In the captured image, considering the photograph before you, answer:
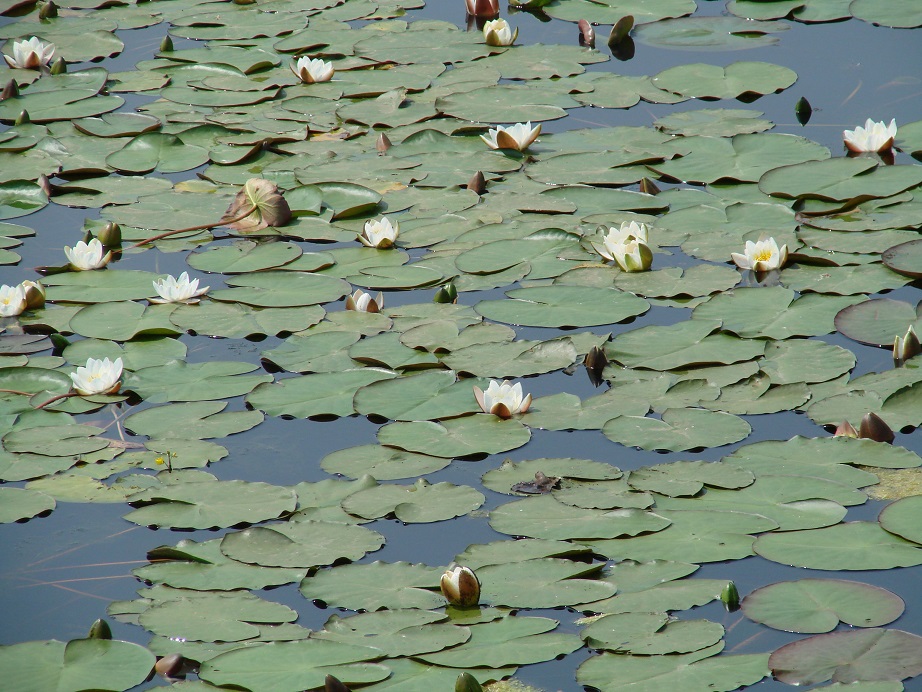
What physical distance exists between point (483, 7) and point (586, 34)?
0.86m

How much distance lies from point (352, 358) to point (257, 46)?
4.04 metres

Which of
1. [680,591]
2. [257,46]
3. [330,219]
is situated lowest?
[680,591]

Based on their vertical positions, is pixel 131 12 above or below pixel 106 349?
above

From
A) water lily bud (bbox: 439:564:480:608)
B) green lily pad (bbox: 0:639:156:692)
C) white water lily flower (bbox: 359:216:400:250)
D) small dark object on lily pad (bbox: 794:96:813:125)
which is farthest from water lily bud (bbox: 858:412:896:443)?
small dark object on lily pad (bbox: 794:96:813:125)

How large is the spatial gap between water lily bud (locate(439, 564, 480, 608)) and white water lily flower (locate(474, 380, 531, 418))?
891 millimetres

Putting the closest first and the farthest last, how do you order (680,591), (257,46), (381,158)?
(680,591)
(381,158)
(257,46)

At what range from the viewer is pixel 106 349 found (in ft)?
14.0

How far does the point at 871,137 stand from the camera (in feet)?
17.3

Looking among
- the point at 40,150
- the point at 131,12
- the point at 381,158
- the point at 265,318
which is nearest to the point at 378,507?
the point at 265,318

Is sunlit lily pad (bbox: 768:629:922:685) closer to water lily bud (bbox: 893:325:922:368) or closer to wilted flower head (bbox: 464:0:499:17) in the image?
water lily bud (bbox: 893:325:922:368)

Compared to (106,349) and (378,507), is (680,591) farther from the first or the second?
(106,349)

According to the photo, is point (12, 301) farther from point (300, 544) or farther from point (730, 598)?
point (730, 598)

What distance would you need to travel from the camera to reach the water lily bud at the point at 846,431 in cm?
342

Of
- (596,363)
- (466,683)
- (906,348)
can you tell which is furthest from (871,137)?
(466,683)
